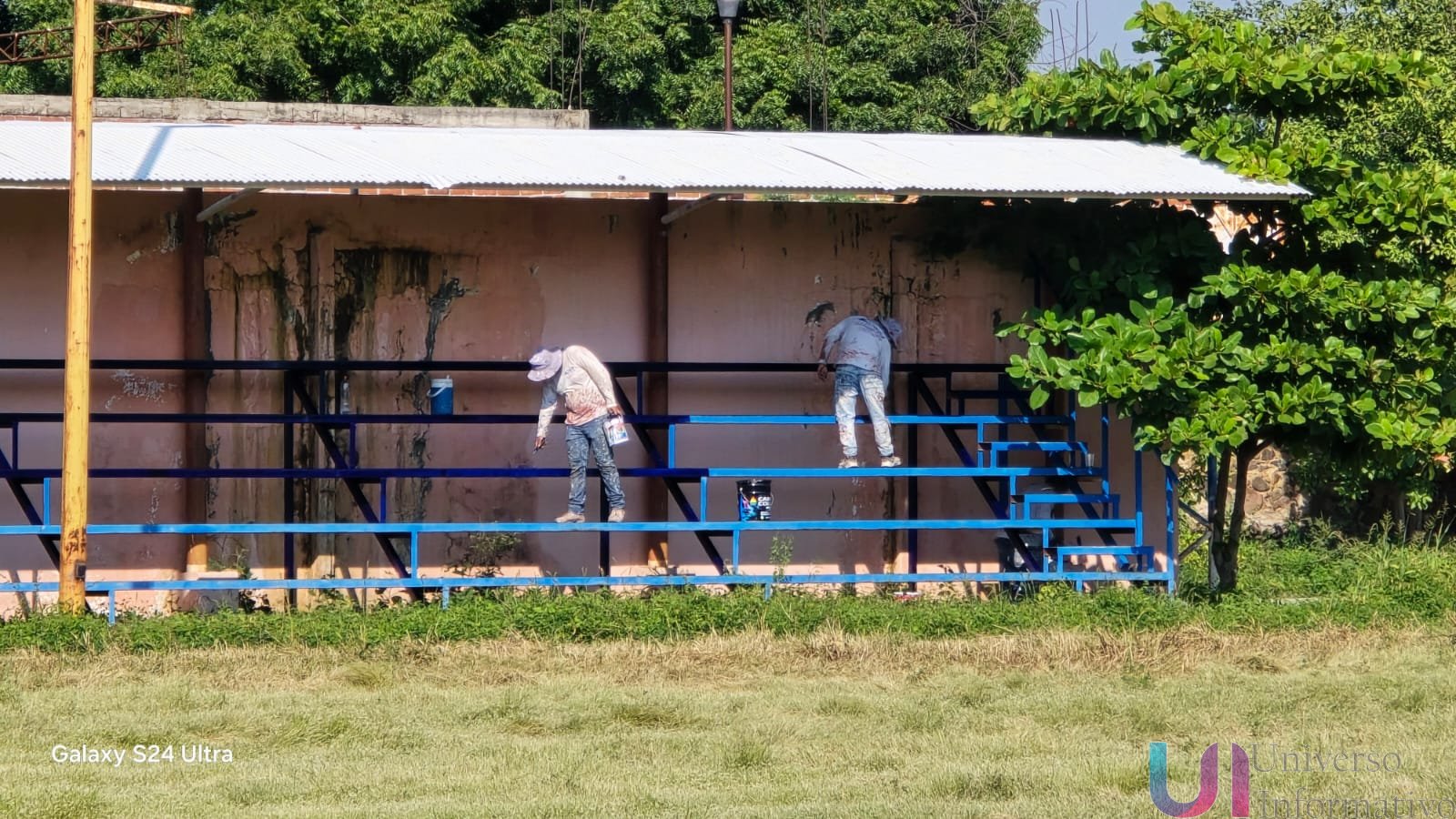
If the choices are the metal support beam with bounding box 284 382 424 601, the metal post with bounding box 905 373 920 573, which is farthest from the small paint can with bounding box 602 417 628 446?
the metal post with bounding box 905 373 920 573

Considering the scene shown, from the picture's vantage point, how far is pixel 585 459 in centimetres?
1052

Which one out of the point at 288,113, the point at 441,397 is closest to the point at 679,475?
the point at 441,397

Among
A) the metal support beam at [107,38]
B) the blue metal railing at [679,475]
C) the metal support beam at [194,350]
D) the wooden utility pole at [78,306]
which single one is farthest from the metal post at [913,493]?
the metal support beam at [107,38]

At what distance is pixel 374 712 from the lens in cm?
799

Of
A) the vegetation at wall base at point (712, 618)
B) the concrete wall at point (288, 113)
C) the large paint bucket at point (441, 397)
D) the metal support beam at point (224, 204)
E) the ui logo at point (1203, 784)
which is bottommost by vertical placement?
the ui logo at point (1203, 784)

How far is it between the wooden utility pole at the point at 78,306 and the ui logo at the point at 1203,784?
19.4ft

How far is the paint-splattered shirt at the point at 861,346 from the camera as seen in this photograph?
1087 cm

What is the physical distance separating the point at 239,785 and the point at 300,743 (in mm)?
798

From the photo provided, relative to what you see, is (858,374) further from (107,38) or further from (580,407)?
(107,38)

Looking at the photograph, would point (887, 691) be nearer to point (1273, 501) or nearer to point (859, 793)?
point (859, 793)

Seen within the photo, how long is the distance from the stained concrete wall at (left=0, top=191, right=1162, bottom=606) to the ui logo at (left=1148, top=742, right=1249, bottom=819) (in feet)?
15.5

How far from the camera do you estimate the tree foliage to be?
24234mm

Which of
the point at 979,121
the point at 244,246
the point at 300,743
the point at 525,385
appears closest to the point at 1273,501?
the point at 979,121

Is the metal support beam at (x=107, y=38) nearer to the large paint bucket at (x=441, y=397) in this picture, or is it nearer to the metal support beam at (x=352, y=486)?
the metal support beam at (x=352, y=486)
